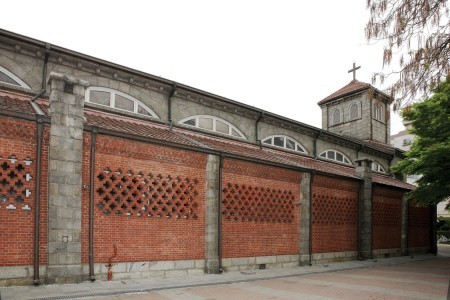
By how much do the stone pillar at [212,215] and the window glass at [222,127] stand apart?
5.11 m

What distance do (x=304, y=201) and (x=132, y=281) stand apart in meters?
8.35

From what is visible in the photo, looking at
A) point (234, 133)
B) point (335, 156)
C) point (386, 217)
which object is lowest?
point (386, 217)

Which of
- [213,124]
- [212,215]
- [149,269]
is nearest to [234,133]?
[213,124]

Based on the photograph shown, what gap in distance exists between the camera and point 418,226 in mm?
24016

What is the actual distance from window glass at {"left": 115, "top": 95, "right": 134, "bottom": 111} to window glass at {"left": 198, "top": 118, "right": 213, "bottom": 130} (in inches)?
135

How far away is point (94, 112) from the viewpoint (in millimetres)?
13828

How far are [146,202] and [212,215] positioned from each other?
8.32 feet

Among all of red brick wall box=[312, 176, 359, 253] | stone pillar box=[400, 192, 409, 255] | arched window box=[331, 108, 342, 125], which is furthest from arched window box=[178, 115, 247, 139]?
arched window box=[331, 108, 342, 125]

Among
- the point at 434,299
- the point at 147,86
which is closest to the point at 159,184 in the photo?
the point at 147,86

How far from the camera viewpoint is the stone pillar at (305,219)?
15531mm

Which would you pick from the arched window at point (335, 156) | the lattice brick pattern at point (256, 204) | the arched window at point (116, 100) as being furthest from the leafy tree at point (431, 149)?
the arched window at point (116, 100)

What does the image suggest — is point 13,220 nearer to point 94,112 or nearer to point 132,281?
point 132,281

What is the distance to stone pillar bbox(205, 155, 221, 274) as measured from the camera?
40.5ft

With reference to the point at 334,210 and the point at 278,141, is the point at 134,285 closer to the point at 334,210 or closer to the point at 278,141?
the point at 334,210
